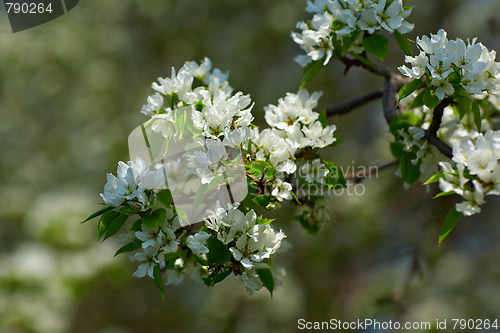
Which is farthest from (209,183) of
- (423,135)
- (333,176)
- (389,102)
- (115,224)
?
(389,102)

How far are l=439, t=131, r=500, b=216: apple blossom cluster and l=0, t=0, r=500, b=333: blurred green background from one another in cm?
266

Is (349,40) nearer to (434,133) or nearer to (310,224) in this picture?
(434,133)

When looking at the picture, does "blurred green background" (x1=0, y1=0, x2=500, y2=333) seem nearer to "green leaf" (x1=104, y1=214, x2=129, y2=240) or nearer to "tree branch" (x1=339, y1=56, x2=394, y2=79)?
"tree branch" (x1=339, y1=56, x2=394, y2=79)

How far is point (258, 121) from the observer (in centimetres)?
397

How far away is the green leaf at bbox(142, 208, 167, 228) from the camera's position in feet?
3.38

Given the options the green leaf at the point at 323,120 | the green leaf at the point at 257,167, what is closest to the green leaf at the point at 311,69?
the green leaf at the point at 323,120

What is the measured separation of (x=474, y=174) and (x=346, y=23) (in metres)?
0.55

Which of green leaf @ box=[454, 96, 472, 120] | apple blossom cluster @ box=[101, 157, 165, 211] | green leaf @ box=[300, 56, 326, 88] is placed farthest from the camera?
green leaf @ box=[300, 56, 326, 88]

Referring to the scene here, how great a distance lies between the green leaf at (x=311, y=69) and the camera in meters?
1.35

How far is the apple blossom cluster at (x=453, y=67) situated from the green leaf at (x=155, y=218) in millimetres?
640

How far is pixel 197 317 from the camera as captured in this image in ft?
13.4

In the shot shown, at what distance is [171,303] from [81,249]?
4.98 ft

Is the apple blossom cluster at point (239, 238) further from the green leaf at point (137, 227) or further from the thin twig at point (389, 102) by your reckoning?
the thin twig at point (389, 102)

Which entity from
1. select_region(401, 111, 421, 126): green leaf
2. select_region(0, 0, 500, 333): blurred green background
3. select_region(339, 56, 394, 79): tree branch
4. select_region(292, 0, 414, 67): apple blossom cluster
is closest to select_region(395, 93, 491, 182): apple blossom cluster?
select_region(401, 111, 421, 126): green leaf
